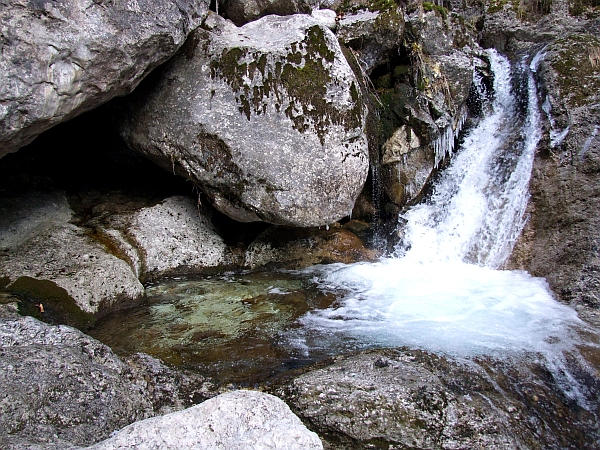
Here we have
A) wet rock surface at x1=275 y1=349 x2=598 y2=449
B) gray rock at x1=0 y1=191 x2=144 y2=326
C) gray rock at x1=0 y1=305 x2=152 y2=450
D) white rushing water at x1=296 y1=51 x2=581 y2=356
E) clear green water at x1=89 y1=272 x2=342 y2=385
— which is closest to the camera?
gray rock at x1=0 y1=305 x2=152 y2=450

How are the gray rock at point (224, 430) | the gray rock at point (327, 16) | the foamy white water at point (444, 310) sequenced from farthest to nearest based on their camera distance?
the gray rock at point (327, 16) < the foamy white water at point (444, 310) < the gray rock at point (224, 430)

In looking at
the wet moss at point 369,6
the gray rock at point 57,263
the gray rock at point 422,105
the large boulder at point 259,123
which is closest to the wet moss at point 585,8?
the gray rock at point 422,105

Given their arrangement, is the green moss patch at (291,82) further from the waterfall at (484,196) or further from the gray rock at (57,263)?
the gray rock at (57,263)

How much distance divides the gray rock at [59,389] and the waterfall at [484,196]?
236 inches

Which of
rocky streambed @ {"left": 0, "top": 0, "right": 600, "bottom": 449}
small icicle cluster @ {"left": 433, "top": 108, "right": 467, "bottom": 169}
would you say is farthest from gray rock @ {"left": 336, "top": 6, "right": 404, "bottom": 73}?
small icicle cluster @ {"left": 433, "top": 108, "right": 467, "bottom": 169}

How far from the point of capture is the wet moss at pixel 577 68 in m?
7.96

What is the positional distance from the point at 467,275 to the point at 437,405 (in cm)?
420

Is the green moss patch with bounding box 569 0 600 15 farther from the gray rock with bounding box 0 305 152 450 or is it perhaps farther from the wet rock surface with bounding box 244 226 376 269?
the gray rock with bounding box 0 305 152 450

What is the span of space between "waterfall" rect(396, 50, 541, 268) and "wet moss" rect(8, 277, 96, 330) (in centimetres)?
567

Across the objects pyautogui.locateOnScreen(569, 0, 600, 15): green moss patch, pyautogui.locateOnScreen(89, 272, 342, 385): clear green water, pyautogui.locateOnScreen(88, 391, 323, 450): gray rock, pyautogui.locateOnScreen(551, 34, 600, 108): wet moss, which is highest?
pyautogui.locateOnScreen(569, 0, 600, 15): green moss patch

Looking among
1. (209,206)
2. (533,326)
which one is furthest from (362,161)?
(533,326)

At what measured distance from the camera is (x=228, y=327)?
5332 mm

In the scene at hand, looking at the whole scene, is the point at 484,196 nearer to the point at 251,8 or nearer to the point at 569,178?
the point at 569,178

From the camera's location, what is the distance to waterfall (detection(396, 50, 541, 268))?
25.3 feet
